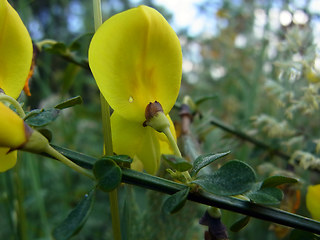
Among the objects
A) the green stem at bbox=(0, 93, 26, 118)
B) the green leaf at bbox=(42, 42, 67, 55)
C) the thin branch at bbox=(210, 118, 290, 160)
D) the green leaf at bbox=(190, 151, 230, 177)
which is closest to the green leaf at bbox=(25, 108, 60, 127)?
the green stem at bbox=(0, 93, 26, 118)

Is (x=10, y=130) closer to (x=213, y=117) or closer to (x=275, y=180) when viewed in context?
(x=275, y=180)

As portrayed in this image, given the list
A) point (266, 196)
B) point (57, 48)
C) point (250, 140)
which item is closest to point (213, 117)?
point (250, 140)

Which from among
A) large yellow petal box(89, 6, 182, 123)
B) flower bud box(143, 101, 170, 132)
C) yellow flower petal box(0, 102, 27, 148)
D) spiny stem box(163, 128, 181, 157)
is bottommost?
spiny stem box(163, 128, 181, 157)

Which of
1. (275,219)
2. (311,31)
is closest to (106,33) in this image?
(275,219)

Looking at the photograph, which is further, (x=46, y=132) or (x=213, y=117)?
(x=213, y=117)

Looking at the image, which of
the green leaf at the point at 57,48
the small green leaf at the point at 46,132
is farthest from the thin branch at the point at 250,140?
the small green leaf at the point at 46,132

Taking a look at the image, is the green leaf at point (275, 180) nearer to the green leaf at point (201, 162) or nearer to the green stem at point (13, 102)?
the green leaf at point (201, 162)

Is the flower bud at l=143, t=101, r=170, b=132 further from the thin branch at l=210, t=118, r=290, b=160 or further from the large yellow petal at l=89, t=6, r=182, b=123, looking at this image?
the thin branch at l=210, t=118, r=290, b=160
